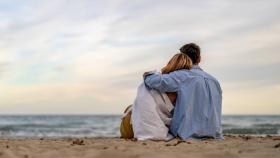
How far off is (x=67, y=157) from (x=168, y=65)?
275 cm

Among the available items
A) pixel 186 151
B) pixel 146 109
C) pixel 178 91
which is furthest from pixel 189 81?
pixel 186 151

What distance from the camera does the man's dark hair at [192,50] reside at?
7.12m

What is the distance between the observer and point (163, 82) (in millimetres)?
6664

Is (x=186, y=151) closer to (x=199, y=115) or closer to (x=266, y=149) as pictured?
(x=266, y=149)

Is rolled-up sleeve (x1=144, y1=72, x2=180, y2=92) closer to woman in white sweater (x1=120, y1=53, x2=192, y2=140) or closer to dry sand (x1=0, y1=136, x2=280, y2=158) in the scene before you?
woman in white sweater (x1=120, y1=53, x2=192, y2=140)

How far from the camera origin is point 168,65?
7133mm

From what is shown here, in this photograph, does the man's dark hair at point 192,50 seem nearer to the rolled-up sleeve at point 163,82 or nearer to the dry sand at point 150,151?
the rolled-up sleeve at point 163,82

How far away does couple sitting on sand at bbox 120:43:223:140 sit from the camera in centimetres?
675

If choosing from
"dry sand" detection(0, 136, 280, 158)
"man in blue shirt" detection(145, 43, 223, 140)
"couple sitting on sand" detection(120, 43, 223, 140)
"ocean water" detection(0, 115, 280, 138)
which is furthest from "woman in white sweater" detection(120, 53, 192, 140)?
"ocean water" detection(0, 115, 280, 138)

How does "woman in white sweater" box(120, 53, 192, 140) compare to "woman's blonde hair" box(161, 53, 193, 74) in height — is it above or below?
below

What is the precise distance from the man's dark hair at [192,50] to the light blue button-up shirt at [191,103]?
0.26m

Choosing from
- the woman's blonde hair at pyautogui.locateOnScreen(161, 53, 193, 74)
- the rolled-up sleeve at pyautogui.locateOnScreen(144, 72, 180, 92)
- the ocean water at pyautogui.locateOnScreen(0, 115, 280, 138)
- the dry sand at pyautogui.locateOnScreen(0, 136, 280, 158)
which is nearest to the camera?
the dry sand at pyautogui.locateOnScreen(0, 136, 280, 158)

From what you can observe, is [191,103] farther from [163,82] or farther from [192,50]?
[192,50]

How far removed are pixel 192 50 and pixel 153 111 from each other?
105 centimetres
